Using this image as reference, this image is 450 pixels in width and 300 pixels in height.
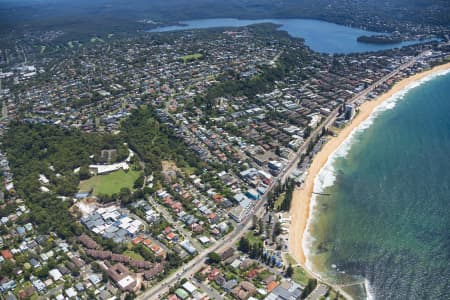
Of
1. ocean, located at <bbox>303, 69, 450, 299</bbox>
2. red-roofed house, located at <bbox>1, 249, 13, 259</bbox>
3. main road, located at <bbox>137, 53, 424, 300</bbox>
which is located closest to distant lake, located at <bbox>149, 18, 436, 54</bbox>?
ocean, located at <bbox>303, 69, 450, 299</bbox>

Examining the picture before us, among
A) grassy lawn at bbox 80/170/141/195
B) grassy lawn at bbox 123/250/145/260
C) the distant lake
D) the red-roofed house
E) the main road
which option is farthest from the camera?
the distant lake

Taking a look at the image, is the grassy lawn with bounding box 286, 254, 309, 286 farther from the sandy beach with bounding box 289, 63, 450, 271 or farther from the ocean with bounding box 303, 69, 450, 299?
the ocean with bounding box 303, 69, 450, 299

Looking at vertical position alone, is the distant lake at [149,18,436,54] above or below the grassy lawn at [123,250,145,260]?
above

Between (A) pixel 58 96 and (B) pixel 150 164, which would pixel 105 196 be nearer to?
(B) pixel 150 164

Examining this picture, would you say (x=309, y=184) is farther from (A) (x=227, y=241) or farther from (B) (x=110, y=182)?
(B) (x=110, y=182)

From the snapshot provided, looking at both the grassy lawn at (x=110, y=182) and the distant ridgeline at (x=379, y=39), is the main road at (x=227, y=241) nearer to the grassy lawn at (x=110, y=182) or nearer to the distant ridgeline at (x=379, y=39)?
the grassy lawn at (x=110, y=182)

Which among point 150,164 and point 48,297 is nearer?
point 48,297

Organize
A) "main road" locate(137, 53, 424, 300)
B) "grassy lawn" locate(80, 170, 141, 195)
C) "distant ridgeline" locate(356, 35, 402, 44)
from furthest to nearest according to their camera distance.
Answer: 1. "distant ridgeline" locate(356, 35, 402, 44)
2. "grassy lawn" locate(80, 170, 141, 195)
3. "main road" locate(137, 53, 424, 300)

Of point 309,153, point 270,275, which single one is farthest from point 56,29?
point 270,275
